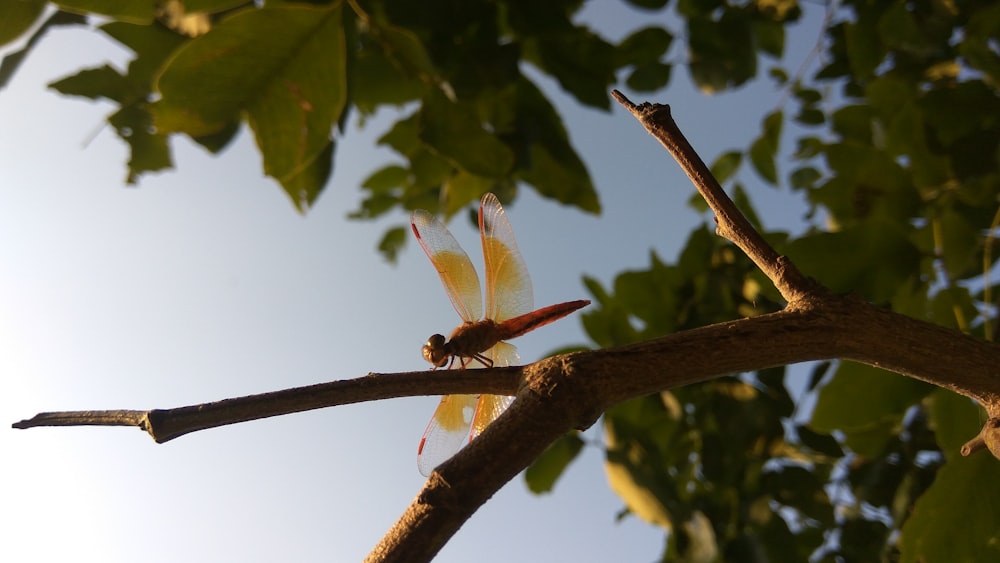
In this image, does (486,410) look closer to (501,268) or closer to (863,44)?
(501,268)

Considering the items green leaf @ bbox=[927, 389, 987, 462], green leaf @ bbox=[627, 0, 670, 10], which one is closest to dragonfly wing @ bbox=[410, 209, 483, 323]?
green leaf @ bbox=[927, 389, 987, 462]

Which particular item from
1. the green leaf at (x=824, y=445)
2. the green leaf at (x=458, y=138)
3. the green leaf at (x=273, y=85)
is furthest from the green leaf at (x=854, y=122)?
the green leaf at (x=273, y=85)

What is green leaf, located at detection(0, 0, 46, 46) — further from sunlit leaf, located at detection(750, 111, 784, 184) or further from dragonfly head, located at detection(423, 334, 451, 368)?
sunlit leaf, located at detection(750, 111, 784, 184)

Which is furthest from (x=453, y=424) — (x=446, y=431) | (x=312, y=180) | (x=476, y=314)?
(x=312, y=180)

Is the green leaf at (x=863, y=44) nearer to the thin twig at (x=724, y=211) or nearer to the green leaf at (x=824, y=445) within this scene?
the green leaf at (x=824, y=445)

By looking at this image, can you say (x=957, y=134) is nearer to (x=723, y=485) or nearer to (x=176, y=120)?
(x=723, y=485)

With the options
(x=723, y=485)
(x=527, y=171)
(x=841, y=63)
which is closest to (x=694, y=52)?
(x=841, y=63)
